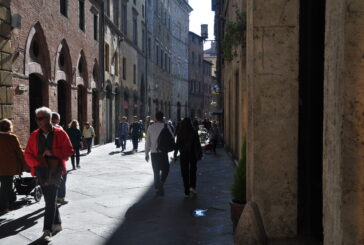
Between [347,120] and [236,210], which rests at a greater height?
[347,120]

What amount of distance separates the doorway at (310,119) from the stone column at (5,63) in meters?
7.85

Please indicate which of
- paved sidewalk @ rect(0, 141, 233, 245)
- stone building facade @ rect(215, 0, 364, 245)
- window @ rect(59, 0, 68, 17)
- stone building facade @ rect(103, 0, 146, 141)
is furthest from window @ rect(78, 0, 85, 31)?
stone building facade @ rect(215, 0, 364, 245)

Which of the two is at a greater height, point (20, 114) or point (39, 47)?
point (39, 47)

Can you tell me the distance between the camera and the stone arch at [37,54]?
14898 millimetres

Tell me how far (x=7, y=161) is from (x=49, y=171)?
6.21 feet

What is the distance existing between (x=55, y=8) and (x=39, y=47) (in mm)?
2199

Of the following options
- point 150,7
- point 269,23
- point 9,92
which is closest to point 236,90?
point 9,92

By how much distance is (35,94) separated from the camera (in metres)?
16.7

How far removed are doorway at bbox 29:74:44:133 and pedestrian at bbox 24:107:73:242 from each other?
1092cm

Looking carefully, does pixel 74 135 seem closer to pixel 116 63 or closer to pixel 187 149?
pixel 187 149

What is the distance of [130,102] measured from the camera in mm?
32469

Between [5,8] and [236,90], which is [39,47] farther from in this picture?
[236,90]

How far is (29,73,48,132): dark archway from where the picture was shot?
16328 mm

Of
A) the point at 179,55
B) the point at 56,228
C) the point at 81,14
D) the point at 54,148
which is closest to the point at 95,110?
the point at 81,14
